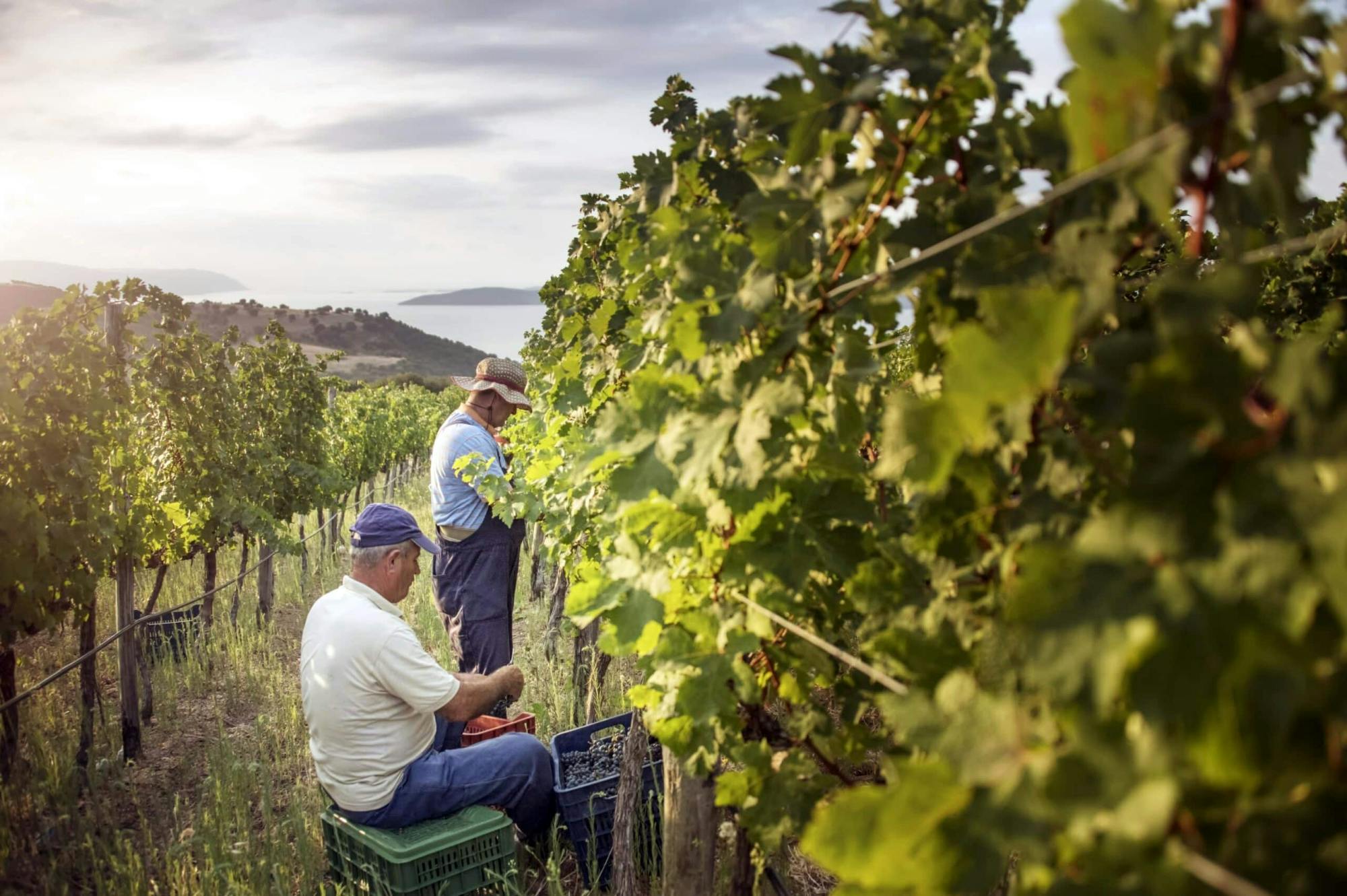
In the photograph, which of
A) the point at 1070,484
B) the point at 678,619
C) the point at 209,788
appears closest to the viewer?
the point at 1070,484

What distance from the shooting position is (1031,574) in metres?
0.79

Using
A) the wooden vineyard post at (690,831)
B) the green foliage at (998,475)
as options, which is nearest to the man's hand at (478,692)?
the wooden vineyard post at (690,831)

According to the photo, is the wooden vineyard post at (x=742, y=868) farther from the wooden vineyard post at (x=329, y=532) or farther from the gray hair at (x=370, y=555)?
the wooden vineyard post at (x=329, y=532)

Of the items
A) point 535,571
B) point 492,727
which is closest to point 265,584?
point 535,571

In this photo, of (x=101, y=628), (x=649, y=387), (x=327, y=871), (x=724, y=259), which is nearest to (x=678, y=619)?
(x=649, y=387)

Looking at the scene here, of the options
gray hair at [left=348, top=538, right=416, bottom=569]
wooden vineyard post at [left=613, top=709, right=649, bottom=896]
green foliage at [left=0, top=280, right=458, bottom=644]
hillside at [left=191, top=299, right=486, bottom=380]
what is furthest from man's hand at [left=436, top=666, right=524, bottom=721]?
hillside at [left=191, top=299, right=486, bottom=380]

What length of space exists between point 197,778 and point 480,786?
2.33m

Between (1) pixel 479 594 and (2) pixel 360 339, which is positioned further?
(2) pixel 360 339

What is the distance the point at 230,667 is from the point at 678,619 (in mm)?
6056

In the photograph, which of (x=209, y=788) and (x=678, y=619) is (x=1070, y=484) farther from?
(x=209, y=788)

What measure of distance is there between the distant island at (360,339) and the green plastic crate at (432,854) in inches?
1714

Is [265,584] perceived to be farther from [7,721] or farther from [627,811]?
[627,811]

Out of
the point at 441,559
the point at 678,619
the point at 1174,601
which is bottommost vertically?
the point at 441,559

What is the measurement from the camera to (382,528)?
3.91m
